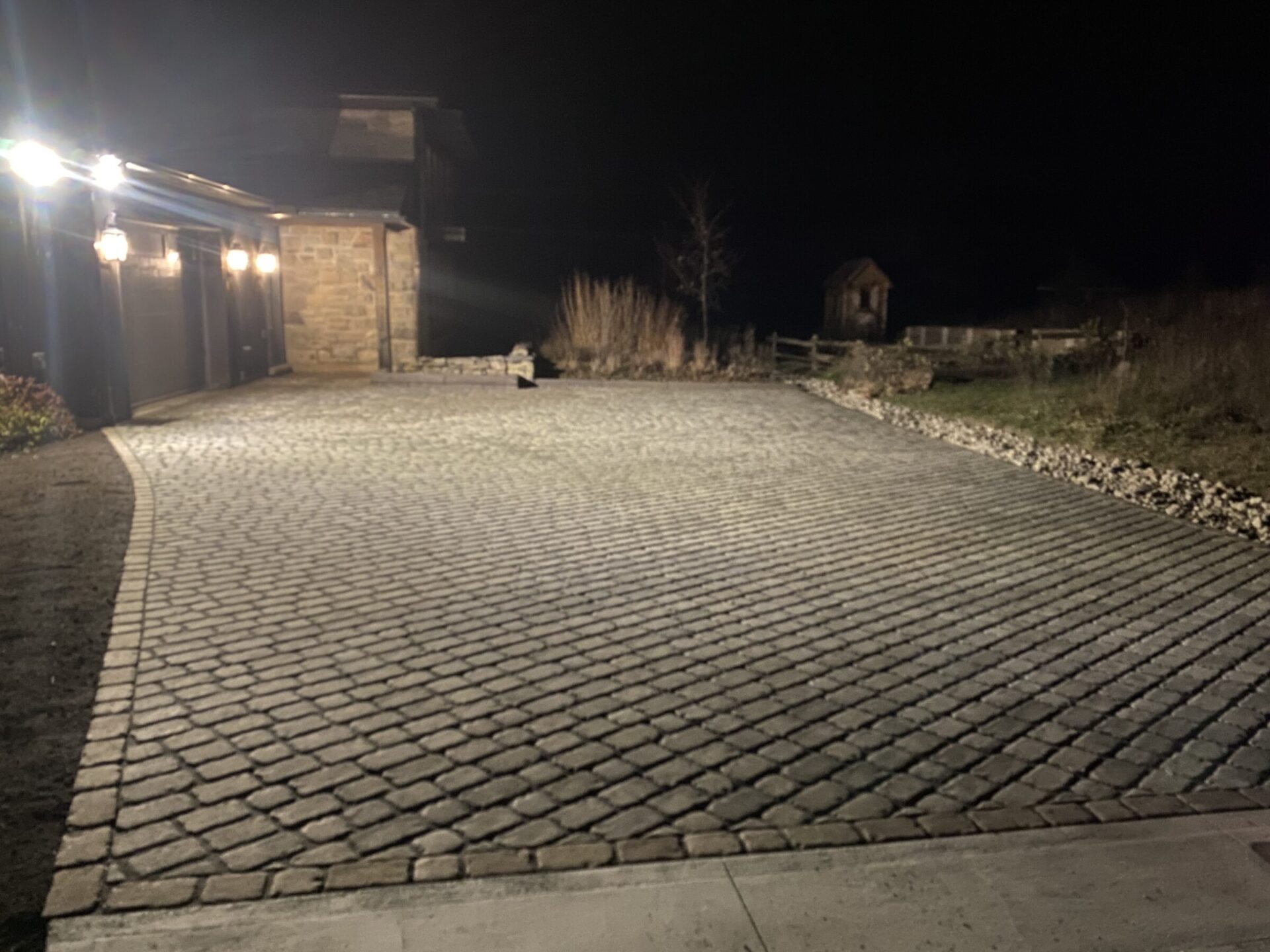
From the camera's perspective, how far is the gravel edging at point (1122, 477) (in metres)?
8.35

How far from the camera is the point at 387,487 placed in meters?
8.88

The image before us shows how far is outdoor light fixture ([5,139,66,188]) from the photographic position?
32.1ft

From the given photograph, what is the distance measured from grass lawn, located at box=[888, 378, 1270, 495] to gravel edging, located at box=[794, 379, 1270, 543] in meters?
0.31

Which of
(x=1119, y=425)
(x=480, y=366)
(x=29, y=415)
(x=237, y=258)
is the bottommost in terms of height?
(x=1119, y=425)

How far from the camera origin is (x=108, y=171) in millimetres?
10781

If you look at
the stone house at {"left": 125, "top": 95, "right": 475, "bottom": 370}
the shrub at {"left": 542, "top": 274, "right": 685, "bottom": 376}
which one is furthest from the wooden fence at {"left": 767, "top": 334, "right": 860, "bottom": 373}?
the stone house at {"left": 125, "top": 95, "right": 475, "bottom": 370}

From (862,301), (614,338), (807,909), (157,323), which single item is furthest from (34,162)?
(862,301)

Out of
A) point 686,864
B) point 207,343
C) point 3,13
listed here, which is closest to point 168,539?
point 686,864

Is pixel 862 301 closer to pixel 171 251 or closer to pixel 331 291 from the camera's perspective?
pixel 331 291

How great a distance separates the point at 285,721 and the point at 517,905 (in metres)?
1.68

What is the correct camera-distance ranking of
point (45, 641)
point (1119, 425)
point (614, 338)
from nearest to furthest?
point (45, 641) → point (1119, 425) → point (614, 338)

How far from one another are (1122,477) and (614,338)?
470 inches

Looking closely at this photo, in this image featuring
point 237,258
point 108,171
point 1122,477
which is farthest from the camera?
point 237,258

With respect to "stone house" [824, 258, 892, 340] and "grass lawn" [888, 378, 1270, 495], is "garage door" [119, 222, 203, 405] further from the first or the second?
"stone house" [824, 258, 892, 340]
